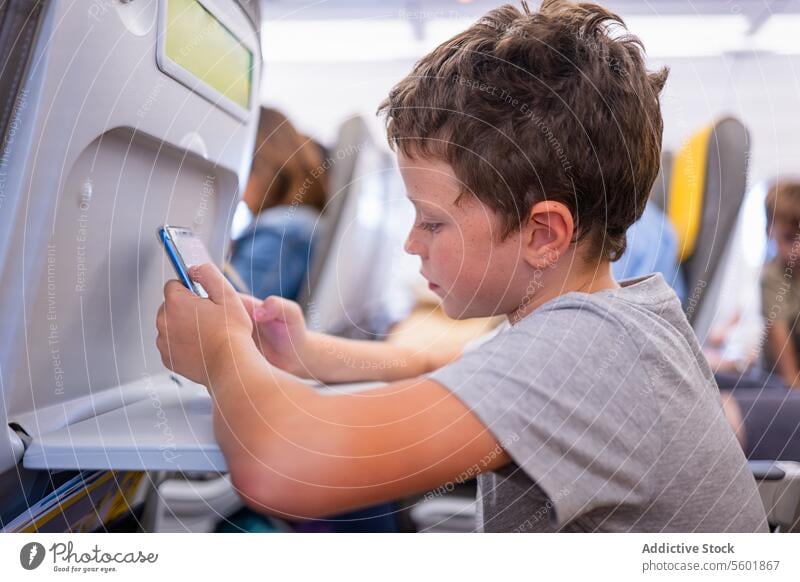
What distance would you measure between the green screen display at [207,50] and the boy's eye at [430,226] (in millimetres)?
234

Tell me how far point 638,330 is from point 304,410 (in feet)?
0.74

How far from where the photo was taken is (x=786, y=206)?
643 mm

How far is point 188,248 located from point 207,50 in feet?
0.56

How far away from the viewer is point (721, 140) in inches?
35.9

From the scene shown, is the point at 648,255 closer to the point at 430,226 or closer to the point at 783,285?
the point at 783,285

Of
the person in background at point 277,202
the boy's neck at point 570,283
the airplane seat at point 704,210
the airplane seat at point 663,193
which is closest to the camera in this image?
the boy's neck at point 570,283

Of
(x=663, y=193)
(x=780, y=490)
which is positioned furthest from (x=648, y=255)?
(x=780, y=490)

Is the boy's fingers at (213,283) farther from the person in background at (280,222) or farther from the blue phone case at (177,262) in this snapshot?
the person in background at (280,222)

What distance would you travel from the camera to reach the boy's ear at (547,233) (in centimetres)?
52

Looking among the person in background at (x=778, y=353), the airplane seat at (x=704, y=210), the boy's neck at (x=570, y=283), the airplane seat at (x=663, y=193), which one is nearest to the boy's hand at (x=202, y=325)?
the boy's neck at (x=570, y=283)

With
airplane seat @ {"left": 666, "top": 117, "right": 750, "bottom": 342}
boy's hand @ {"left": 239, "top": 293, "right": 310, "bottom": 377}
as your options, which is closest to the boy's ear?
boy's hand @ {"left": 239, "top": 293, "right": 310, "bottom": 377}

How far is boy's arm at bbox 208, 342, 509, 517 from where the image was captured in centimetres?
44
